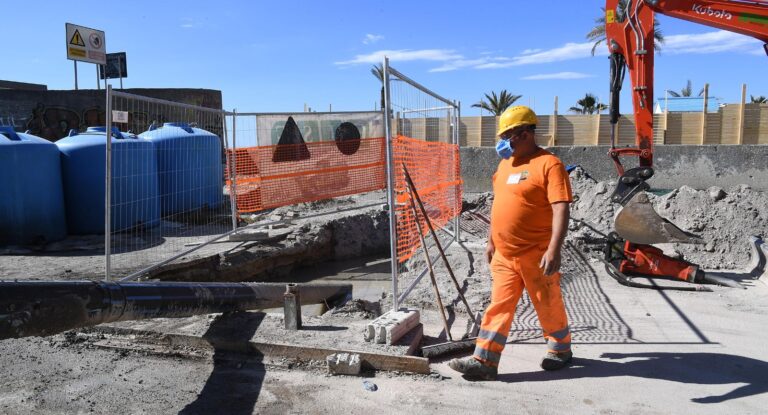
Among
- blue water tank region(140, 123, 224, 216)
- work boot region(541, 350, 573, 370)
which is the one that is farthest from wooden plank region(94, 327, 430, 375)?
blue water tank region(140, 123, 224, 216)

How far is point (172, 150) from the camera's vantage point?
10758mm

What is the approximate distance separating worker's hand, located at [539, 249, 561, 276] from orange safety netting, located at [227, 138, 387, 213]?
5821 millimetres

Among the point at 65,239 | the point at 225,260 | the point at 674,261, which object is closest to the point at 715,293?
the point at 674,261

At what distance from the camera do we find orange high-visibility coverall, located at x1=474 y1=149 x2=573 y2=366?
12.7ft

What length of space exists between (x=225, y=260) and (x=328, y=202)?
496 centimetres

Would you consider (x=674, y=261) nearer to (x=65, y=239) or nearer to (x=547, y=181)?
(x=547, y=181)

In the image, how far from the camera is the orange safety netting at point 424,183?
18.7 ft

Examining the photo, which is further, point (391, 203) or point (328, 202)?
point (328, 202)

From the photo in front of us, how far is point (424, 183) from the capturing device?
21.5 ft

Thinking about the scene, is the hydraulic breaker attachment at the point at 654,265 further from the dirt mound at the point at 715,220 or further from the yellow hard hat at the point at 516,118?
the yellow hard hat at the point at 516,118

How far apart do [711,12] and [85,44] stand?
88.8 ft

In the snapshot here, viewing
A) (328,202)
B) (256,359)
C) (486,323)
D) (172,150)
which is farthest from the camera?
(328,202)

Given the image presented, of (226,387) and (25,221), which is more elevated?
(25,221)

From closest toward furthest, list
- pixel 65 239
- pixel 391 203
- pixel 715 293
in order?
pixel 391 203
pixel 715 293
pixel 65 239
